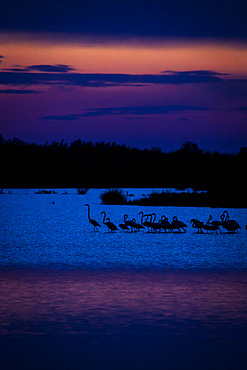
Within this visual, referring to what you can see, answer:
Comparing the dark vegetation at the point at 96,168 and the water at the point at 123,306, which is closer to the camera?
the water at the point at 123,306

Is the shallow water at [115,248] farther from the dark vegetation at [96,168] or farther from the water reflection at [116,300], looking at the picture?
the dark vegetation at [96,168]

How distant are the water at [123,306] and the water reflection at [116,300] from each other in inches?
0.4

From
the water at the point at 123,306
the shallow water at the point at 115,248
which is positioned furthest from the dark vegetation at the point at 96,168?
the water at the point at 123,306

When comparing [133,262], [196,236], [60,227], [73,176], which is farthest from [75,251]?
[73,176]

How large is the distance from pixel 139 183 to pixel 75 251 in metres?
60.3

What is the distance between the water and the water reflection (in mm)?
11

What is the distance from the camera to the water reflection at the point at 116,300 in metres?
7.03

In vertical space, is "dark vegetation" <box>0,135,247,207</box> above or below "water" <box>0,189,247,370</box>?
below

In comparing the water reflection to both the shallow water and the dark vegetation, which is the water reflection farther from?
the dark vegetation

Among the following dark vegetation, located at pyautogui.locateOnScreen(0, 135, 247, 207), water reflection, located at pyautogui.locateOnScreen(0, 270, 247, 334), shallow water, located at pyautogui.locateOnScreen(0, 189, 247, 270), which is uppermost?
water reflection, located at pyautogui.locateOnScreen(0, 270, 247, 334)

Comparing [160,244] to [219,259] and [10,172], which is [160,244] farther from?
[10,172]

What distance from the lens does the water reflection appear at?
7.03 meters

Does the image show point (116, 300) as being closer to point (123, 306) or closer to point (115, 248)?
point (123, 306)

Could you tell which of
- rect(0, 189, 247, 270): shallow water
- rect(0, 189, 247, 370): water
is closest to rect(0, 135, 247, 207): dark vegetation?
rect(0, 189, 247, 270): shallow water
